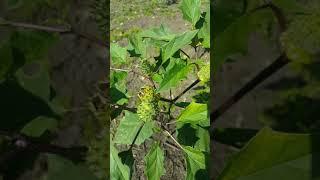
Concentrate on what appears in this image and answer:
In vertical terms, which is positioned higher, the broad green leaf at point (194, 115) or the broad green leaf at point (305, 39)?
the broad green leaf at point (305, 39)

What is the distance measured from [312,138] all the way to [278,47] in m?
0.13

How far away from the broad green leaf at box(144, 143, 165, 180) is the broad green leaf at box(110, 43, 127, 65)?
6.1 inches

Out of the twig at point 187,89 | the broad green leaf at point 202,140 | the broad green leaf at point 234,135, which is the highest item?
the twig at point 187,89

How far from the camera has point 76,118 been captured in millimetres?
752

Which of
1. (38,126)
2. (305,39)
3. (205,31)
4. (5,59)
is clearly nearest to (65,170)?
(38,126)

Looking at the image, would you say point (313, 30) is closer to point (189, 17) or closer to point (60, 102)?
point (189, 17)

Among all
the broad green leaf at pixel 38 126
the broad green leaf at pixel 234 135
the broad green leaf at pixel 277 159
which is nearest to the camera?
the broad green leaf at pixel 277 159

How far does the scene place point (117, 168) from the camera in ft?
2.56

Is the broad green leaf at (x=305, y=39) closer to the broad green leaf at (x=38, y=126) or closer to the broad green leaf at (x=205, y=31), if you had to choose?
the broad green leaf at (x=205, y=31)

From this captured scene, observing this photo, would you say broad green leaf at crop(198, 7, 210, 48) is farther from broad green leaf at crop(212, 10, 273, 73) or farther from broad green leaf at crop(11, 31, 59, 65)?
broad green leaf at crop(11, 31, 59, 65)

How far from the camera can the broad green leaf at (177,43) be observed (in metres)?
0.69

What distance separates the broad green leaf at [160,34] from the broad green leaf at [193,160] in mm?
183

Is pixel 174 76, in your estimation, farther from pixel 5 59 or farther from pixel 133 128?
pixel 5 59

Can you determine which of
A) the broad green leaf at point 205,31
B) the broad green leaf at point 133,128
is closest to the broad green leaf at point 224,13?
the broad green leaf at point 205,31
